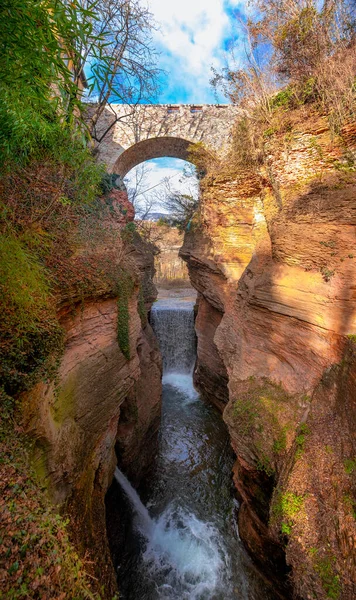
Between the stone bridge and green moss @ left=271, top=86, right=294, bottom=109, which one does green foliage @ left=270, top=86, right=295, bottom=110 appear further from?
the stone bridge

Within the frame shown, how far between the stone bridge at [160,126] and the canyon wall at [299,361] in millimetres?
8479

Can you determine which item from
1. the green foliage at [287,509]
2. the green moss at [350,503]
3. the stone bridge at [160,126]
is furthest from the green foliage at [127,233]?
the green moss at [350,503]

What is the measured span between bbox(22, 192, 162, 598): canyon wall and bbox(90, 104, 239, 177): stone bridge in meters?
10.1

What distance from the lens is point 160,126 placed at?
13.5 m

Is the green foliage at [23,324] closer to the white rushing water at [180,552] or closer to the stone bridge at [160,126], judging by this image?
the white rushing water at [180,552]

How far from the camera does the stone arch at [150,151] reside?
1386 cm

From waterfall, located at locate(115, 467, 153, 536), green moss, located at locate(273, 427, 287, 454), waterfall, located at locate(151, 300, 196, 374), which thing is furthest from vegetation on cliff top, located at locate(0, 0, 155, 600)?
waterfall, located at locate(151, 300, 196, 374)

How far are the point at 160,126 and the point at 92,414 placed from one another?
586 inches

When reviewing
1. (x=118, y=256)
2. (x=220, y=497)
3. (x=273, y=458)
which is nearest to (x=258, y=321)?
(x=273, y=458)

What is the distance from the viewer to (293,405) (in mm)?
4211

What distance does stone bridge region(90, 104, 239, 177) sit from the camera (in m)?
13.2

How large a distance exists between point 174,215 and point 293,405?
14260mm

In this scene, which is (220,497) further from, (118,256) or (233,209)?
(233,209)

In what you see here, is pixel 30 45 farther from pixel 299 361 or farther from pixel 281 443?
pixel 281 443
